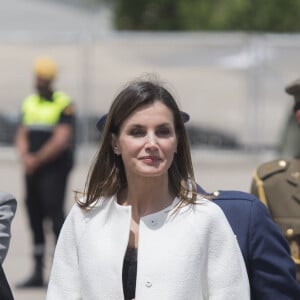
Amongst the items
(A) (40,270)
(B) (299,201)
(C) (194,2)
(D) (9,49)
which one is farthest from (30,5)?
(B) (299,201)

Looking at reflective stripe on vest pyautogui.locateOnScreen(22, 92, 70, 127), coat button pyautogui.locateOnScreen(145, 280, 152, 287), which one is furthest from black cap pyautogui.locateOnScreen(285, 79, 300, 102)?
reflective stripe on vest pyautogui.locateOnScreen(22, 92, 70, 127)

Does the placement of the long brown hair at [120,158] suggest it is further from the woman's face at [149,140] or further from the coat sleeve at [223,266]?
the coat sleeve at [223,266]

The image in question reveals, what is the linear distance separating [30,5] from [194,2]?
12.9 metres

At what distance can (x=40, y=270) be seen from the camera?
9539mm

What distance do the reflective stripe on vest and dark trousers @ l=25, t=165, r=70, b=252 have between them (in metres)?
0.37

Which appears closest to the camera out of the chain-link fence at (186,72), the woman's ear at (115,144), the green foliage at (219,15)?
the woman's ear at (115,144)

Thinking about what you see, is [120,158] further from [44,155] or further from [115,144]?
[44,155]

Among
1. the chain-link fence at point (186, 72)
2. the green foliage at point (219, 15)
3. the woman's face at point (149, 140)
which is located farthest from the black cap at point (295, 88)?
the green foliage at point (219, 15)

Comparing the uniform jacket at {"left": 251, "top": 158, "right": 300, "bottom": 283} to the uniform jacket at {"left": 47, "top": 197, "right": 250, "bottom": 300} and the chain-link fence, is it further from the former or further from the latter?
the chain-link fence

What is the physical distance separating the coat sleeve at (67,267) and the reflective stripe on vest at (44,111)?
589cm

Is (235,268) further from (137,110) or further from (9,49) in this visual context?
(9,49)

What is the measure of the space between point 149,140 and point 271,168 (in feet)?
5.11

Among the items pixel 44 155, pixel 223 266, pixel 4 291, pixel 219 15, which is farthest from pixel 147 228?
pixel 219 15

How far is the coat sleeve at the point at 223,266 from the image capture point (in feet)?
11.5
